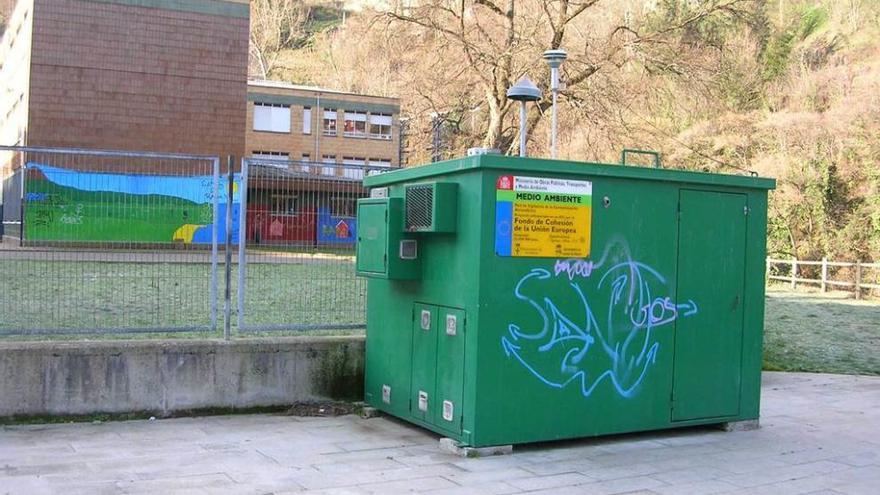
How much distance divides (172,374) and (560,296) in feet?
11.9

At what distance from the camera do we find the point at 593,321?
7.29 m

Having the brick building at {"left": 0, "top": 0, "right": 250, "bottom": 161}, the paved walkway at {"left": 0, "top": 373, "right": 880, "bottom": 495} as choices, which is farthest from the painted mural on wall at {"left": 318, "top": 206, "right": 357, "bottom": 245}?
the brick building at {"left": 0, "top": 0, "right": 250, "bottom": 161}

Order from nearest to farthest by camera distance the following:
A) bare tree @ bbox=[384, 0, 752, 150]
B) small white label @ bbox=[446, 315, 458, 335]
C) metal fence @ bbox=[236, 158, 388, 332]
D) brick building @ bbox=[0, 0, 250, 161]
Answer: small white label @ bbox=[446, 315, 458, 335] < metal fence @ bbox=[236, 158, 388, 332] < bare tree @ bbox=[384, 0, 752, 150] < brick building @ bbox=[0, 0, 250, 161]

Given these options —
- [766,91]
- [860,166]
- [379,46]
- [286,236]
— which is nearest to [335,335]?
[286,236]

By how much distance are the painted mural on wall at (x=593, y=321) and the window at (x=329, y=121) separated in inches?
2173

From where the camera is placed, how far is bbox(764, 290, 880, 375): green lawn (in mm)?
13266

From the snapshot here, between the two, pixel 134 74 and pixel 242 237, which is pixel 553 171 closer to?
pixel 242 237

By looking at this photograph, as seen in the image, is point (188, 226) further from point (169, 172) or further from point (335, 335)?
point (335, 335)

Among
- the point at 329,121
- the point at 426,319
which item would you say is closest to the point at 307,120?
the point at 329,121

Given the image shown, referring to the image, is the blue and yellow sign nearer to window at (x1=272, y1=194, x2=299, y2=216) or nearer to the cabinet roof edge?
the cabinet roof edge

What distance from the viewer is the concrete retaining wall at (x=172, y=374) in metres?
7.53

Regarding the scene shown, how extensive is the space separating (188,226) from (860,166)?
33.8m

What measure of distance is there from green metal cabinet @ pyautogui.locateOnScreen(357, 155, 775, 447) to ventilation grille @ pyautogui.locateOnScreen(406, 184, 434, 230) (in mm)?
18

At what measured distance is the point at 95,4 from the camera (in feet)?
122
